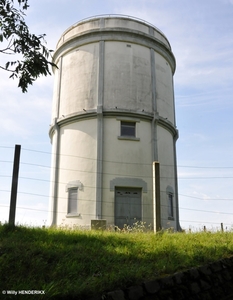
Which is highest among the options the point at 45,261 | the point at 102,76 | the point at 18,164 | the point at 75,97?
the point at 102,76

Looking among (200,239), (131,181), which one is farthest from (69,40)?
(200,239)

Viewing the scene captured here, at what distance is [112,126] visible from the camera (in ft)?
48.1

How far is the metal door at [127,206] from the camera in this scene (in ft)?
44.5

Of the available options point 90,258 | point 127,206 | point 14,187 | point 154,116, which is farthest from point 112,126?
point 90,258

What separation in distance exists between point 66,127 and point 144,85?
4495mm

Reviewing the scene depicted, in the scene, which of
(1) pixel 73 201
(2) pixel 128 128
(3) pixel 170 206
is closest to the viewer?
(1) pixel 73 201

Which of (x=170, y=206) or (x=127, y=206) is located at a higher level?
(x=170, y=206)

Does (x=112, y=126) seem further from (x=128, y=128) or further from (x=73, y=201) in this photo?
(x=73, y=201)

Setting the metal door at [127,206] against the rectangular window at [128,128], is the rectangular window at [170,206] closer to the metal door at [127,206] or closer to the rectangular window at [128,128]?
the metal door at [127,206]

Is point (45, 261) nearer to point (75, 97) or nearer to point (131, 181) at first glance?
point (131, 181)

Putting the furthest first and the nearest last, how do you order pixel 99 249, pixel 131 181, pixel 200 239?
pixel 131 181 → pixel 200 239 → pixel 99 249

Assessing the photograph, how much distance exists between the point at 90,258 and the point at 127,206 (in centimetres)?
818

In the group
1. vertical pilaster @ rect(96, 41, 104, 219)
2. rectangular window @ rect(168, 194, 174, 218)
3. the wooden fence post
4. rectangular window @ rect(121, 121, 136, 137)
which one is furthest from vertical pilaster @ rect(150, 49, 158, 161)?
the wooden fence post

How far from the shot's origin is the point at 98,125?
1448 cm
